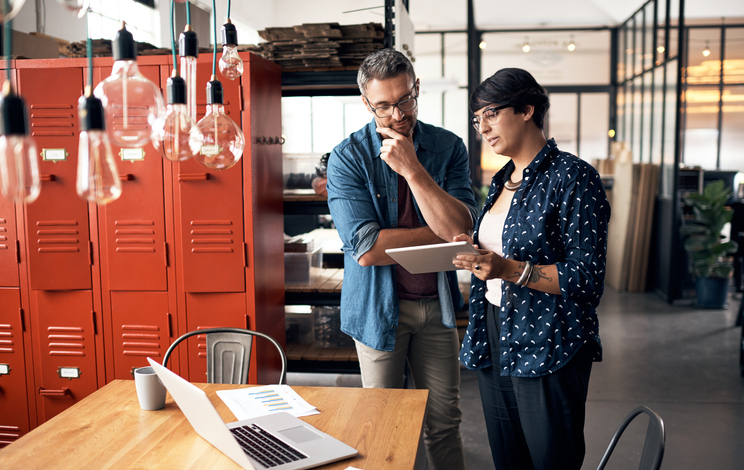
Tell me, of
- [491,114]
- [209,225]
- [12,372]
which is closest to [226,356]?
[209,225]

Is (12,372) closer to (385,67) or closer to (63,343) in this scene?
(63,343)

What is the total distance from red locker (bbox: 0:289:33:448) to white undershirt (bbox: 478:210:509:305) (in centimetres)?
265

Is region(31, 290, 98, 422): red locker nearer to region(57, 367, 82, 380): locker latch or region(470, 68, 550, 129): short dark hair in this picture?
region(57, 367, 82, 380): locker latch

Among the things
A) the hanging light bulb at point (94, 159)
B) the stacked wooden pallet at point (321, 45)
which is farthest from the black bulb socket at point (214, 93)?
the stacked wooden pallet at point (321, 45)

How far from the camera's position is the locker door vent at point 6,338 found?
10.4 ft

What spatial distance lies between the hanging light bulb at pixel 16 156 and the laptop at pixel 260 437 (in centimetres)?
66

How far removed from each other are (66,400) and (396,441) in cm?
249

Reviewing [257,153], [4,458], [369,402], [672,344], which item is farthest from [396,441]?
[672,344]

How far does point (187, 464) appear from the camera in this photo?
4.44 ft

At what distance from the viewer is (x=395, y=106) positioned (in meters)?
1.96

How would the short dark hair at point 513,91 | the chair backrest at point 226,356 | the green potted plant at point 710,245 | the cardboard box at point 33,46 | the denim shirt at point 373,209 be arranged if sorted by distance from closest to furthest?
1. the short dark hair at point 513,91
2. the denim shirt at point 373,209
3. the chair backrest at point 226,356
4. the cardboard box at point 33,46
5. the green potted plant at point 710,245

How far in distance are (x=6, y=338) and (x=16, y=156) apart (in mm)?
3053

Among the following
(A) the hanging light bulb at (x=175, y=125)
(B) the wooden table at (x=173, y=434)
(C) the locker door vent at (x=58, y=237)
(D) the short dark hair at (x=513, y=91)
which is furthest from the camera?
(C) the locker door vent at (x=58, y=237)

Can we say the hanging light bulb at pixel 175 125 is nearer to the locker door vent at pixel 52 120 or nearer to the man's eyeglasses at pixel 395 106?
the man's eyeglasses at pixel 395 106
